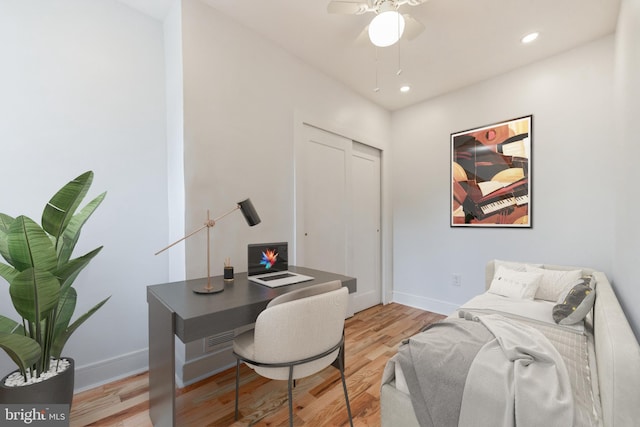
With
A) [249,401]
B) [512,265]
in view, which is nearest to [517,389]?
[249,401]

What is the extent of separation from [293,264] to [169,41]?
84.3 inches

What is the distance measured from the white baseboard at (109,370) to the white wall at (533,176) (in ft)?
10.0

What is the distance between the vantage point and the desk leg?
1.25 metres

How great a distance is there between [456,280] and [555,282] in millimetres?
1084

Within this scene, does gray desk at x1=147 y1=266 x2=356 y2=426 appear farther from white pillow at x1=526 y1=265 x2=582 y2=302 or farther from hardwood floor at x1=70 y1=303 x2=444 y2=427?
white pillow at x1=526 y1=265 x2=582 y2=302

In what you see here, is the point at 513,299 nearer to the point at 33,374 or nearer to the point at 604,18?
the point at 604,18

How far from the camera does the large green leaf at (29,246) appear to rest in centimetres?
116

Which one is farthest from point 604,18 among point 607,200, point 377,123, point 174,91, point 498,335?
point 174,91

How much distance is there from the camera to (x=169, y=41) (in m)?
2.13

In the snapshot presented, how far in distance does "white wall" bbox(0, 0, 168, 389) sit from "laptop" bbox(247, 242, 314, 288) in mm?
837

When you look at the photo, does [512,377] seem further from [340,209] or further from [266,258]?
[340,209]

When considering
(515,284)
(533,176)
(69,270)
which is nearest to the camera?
(69,270)

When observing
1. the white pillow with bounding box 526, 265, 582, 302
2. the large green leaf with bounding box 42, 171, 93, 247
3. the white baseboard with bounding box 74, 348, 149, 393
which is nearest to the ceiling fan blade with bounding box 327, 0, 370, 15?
the large green leaf with bounding box 42, 171, 93, 247

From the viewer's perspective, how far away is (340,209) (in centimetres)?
316
